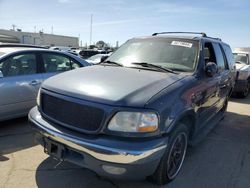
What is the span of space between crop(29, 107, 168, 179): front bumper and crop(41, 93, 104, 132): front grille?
100mm

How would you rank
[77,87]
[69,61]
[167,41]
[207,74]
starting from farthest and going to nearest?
1. [69,61]
2. [167,41]
3. [207,74]
4. [77,87]

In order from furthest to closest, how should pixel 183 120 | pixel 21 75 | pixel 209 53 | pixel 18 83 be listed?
1. pixel 21 75
2. pixel 18 83
3. pixel 209 53
4. pixel 183 120

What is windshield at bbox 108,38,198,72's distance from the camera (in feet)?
13.1

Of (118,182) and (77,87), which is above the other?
(77,87)

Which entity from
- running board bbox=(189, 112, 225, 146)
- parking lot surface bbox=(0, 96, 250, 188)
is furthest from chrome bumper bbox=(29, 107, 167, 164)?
running board bbox=(189, 112, 225, 146)

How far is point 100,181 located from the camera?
337 centimetres

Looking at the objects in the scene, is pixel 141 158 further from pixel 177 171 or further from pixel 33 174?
pixel 33 174

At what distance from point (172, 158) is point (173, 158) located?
0.13ft

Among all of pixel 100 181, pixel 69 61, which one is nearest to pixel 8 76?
pixel 69 61

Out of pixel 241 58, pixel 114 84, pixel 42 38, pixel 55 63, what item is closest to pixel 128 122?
pixel 114 84

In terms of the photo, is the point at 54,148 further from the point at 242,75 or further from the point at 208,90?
the point at 242,75

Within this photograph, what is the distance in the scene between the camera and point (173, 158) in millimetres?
3471

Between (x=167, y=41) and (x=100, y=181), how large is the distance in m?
2.38

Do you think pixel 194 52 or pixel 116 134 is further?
pixel 194 52
